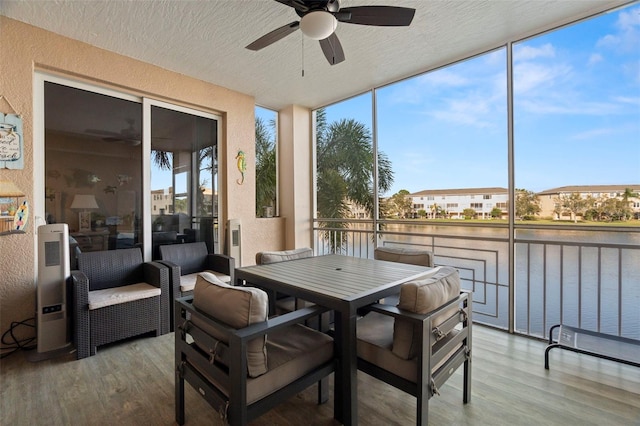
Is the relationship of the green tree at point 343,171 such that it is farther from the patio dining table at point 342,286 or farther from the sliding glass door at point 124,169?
the patio dining table at point 342,286

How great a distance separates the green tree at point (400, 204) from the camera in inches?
150

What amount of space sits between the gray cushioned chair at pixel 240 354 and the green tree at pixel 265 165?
3.32 m

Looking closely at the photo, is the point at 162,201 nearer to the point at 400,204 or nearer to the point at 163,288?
the point at 163,288

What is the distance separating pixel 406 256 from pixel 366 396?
3.87 ft

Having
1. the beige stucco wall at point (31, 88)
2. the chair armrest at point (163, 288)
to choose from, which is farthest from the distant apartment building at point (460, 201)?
the chair armrest at point (163, 288)

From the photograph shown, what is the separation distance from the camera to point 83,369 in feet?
7.49

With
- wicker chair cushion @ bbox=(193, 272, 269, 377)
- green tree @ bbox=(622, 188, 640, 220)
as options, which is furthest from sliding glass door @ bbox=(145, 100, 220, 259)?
green tree @ bbox=(622, 188, 640, 220)

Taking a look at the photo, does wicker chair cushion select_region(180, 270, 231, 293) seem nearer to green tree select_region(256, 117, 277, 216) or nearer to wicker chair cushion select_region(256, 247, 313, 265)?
wicker chair cushion select_region(256, 247, 313, 265)

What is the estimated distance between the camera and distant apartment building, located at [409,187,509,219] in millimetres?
3062

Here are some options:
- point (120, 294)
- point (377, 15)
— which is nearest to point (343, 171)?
point (377, 15)

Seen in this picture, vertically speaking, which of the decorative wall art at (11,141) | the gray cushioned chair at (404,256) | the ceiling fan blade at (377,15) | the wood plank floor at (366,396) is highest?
the ceiling fan blade at (377,15)

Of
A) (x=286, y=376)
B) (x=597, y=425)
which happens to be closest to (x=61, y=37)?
(x=286, y=376)

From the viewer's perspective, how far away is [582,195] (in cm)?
260

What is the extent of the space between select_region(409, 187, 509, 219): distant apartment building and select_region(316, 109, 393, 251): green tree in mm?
559
